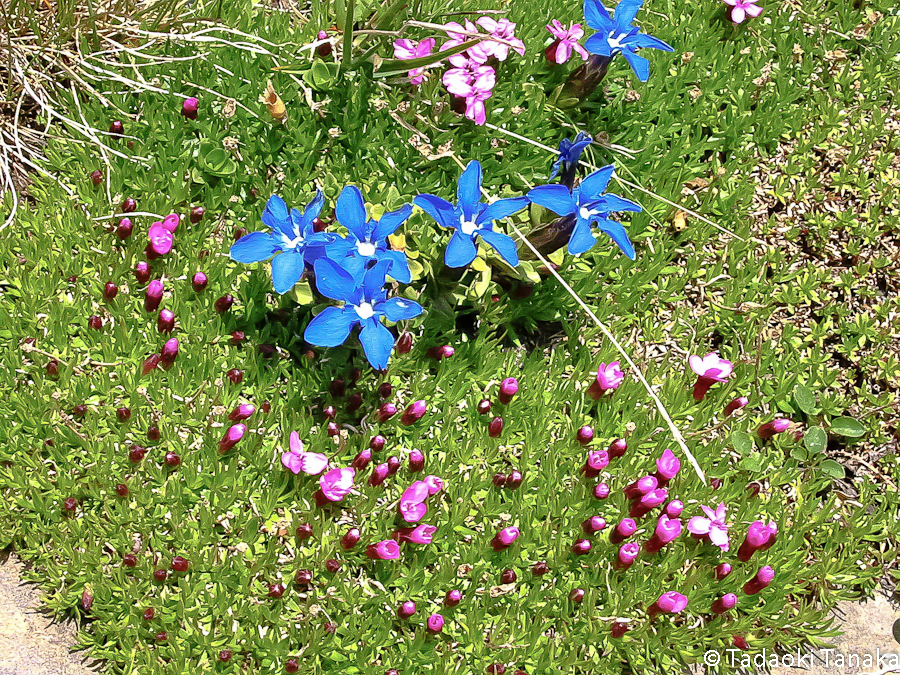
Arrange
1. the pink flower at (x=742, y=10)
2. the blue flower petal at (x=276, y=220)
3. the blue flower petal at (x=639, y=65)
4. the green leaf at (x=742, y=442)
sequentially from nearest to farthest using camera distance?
the blue flower petal at (x=276, y=220), the green leaf at (x=742, y=442), the blue flower petal at (x=639, y=65), the pink flower at (x=742, y=10)

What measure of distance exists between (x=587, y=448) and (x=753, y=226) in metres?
1.44

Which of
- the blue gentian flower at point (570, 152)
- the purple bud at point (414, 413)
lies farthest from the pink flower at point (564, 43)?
the purple bud at point (414, 413)

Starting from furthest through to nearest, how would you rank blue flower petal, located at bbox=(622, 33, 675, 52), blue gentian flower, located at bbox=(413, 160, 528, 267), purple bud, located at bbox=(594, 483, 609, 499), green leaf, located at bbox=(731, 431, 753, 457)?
blue flower petal, located at bbox=(622, 33, 675, 52) < green leaf, located at bbox=(731, 431, 753, 457) < purple bud, located at bbox=(594, 483, 609, 499) < blue gentian flower, located at bbox=(413, 160, 528, 267)

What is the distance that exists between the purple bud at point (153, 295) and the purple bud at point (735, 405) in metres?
2.20

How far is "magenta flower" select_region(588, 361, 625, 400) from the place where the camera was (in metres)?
3.19

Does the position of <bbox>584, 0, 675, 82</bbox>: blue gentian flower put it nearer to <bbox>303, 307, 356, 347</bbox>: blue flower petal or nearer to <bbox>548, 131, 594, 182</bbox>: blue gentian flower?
<bbox>548, 131, 594, 182</bbox>: blue gentian flower

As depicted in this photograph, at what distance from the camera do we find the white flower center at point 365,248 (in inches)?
112

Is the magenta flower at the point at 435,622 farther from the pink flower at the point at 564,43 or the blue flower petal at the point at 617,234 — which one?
the pink flower at the point at 564,43

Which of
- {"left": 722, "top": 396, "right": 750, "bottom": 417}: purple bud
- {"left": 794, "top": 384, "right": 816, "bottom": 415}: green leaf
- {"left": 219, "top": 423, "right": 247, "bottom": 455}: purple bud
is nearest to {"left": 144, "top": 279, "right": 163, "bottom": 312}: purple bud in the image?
{"left": 219, "top": 423, "right": 247, "bottom": 455}: purple bud

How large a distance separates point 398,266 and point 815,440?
1846 mm

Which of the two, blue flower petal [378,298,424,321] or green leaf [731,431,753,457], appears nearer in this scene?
blue flower petal [378,298,424,321]

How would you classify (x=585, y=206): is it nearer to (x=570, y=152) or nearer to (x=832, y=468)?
(x=570, y=152)

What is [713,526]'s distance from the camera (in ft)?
9.74

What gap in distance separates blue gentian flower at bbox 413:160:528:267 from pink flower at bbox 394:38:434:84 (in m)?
0.97
